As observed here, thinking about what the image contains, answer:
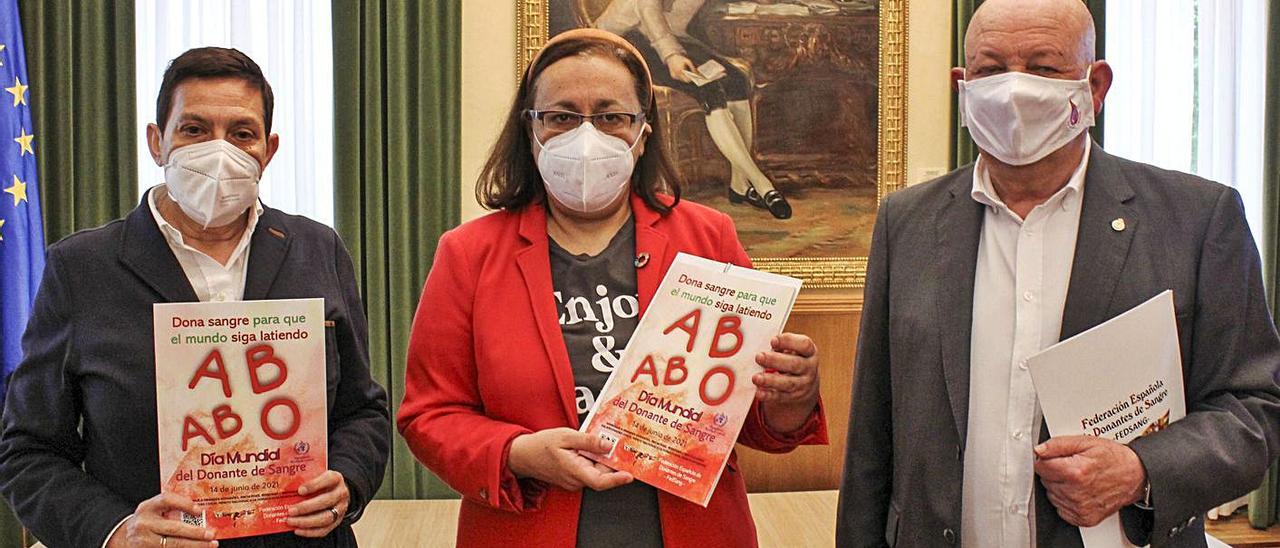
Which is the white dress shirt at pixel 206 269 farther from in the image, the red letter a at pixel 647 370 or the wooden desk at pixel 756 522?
the wooden desk at pixel 756 522

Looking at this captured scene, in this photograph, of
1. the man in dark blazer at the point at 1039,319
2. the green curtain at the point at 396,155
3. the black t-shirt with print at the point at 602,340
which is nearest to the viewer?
the man in dark blazer at the point at 1039,319

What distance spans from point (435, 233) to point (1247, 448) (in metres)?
4.13

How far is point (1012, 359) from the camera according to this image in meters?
1.74

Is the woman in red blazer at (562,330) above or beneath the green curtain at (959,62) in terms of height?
beneath

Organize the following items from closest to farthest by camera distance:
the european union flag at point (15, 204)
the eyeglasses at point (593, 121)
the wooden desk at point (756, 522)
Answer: the eyeglasses at point (593, 121) → the wooden desk at point (756, 522) → the european union flag at point (15, 204)

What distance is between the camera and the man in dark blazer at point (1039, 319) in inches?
63.7

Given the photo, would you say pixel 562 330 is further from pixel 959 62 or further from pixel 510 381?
pixel 959 62

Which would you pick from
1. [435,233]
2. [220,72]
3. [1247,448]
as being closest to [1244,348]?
[1247,448]

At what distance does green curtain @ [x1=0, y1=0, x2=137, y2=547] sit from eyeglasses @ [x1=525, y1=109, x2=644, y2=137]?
3.78m

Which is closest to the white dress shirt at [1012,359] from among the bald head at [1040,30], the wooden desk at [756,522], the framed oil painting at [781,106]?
the bald head at [1040,30]

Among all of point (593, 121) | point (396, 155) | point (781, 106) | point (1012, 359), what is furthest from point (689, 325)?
point (781, 106)

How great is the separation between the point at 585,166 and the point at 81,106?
4017 millimetres

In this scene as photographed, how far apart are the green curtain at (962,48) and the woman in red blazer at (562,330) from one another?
3888mm

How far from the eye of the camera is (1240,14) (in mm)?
5477
